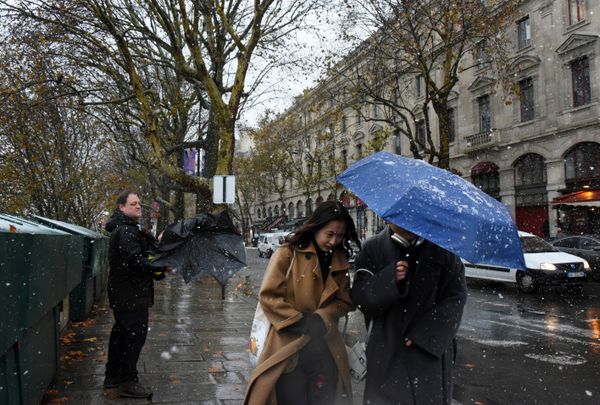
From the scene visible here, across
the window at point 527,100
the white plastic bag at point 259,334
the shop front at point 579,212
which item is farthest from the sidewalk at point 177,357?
the window at point 527,100

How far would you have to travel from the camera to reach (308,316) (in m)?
2.86

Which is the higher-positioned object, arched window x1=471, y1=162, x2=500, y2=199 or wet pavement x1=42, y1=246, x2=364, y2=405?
arched window x1=471, y1=162, x2=500, y2=199

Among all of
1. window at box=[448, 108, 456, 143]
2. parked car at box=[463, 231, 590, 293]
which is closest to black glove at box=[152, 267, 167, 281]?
parked car at box=[463, 231, 590, 293]

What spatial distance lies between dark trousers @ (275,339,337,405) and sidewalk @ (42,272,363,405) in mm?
1986

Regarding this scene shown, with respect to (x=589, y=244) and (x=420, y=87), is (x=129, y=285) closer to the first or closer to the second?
(x=589, y=244)

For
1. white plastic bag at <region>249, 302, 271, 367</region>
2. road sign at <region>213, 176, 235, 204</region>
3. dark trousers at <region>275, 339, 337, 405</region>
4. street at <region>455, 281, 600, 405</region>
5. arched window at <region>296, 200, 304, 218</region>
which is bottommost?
street at <region>455, 281, 600, 405</region>

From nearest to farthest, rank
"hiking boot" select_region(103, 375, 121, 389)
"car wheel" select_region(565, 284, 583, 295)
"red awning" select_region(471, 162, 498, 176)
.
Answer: "hiking boot" select_region(103, 375, 121, 389), "car wheel" select_region(565, 284, 583, 295), "red awning" select_region(471, 162, 498, 176)

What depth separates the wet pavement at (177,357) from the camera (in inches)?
189

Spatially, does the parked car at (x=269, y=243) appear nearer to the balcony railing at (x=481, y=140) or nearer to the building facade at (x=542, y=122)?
the building facade at (x=542, y=122)

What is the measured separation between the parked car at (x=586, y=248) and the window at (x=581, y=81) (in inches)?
402

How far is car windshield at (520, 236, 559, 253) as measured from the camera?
14.3 metres

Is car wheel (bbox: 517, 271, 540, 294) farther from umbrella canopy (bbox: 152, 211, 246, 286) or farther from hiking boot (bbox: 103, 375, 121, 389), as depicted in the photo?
hiking boot (bbox: 103, 375, 121, 389)

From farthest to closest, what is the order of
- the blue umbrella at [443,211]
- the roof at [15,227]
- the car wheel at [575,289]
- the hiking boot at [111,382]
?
the car wheel at [575,289], the hiking boot at [111,382], the roof at [15,227], the blue umbrella at [443,211]

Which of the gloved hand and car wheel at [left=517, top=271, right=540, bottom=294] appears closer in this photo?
the gloved hand
